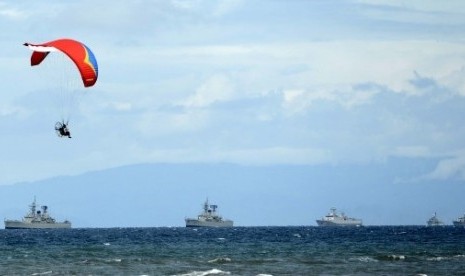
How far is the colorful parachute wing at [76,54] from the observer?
54.4 metres

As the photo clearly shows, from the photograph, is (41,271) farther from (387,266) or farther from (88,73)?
(387,266)

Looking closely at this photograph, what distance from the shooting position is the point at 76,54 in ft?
182

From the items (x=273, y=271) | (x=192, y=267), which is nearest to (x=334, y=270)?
(x=273, y=271)

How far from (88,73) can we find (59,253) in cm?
4027

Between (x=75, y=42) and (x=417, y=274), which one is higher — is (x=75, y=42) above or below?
above

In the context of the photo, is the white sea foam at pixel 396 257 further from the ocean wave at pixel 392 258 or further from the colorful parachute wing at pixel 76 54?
the colorful parachute wing at pixel 76 54

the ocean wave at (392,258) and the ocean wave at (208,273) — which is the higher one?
the ocean wave at (392,258)

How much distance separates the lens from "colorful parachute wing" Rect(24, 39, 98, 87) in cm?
5441

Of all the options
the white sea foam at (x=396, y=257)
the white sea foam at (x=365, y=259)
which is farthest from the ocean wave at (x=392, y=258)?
the white sea foam at (x=365, y=259)

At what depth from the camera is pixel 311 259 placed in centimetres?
7806

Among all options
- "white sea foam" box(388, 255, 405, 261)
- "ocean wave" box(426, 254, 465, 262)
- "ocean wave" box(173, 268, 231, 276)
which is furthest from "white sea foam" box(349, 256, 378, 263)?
"ocean wave" box(173, 268, 231, 276)

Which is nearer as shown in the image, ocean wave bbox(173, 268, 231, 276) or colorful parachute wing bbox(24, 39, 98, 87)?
colorful parachute wing bbox(24, 39, 98, 87)

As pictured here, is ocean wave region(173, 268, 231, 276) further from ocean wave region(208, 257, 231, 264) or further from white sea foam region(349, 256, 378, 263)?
white sea foam region(349, 256, 378, 263)

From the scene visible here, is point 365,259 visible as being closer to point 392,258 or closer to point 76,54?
point 392,258
